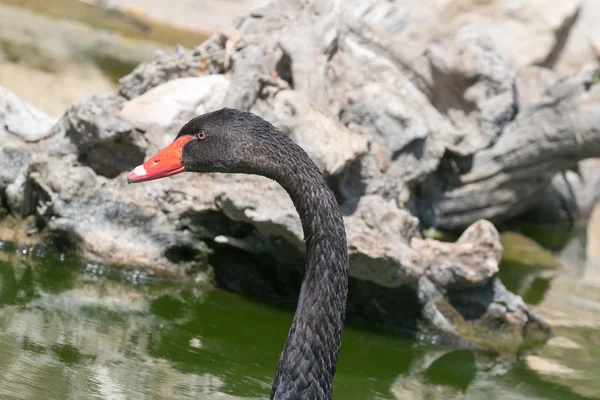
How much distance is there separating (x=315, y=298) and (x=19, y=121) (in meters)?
3.77

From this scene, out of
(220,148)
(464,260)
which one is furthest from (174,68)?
(220,148)

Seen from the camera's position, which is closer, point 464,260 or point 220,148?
point 220,148

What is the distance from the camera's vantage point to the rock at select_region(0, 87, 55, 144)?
5.79 meters

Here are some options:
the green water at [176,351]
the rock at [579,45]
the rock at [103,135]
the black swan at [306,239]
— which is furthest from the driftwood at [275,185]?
the rock at [579,45]

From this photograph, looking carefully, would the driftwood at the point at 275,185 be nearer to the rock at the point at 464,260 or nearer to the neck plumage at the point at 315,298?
the rock at the point at 464,260

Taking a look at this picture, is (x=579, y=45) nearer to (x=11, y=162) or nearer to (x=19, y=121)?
(x=19, y=121)

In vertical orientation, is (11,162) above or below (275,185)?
below

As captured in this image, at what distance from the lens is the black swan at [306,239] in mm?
2807

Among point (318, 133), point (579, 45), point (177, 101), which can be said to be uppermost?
point (579, 45)

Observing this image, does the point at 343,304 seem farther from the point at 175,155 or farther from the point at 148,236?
the point at 148,236

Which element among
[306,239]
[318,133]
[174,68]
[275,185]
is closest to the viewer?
[306,239]

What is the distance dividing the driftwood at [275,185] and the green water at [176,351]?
25cm

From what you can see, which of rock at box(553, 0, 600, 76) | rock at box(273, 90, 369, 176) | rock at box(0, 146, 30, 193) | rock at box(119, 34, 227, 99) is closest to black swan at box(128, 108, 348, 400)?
rock at box(273, 90, 369, 176)

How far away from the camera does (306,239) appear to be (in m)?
2.95
